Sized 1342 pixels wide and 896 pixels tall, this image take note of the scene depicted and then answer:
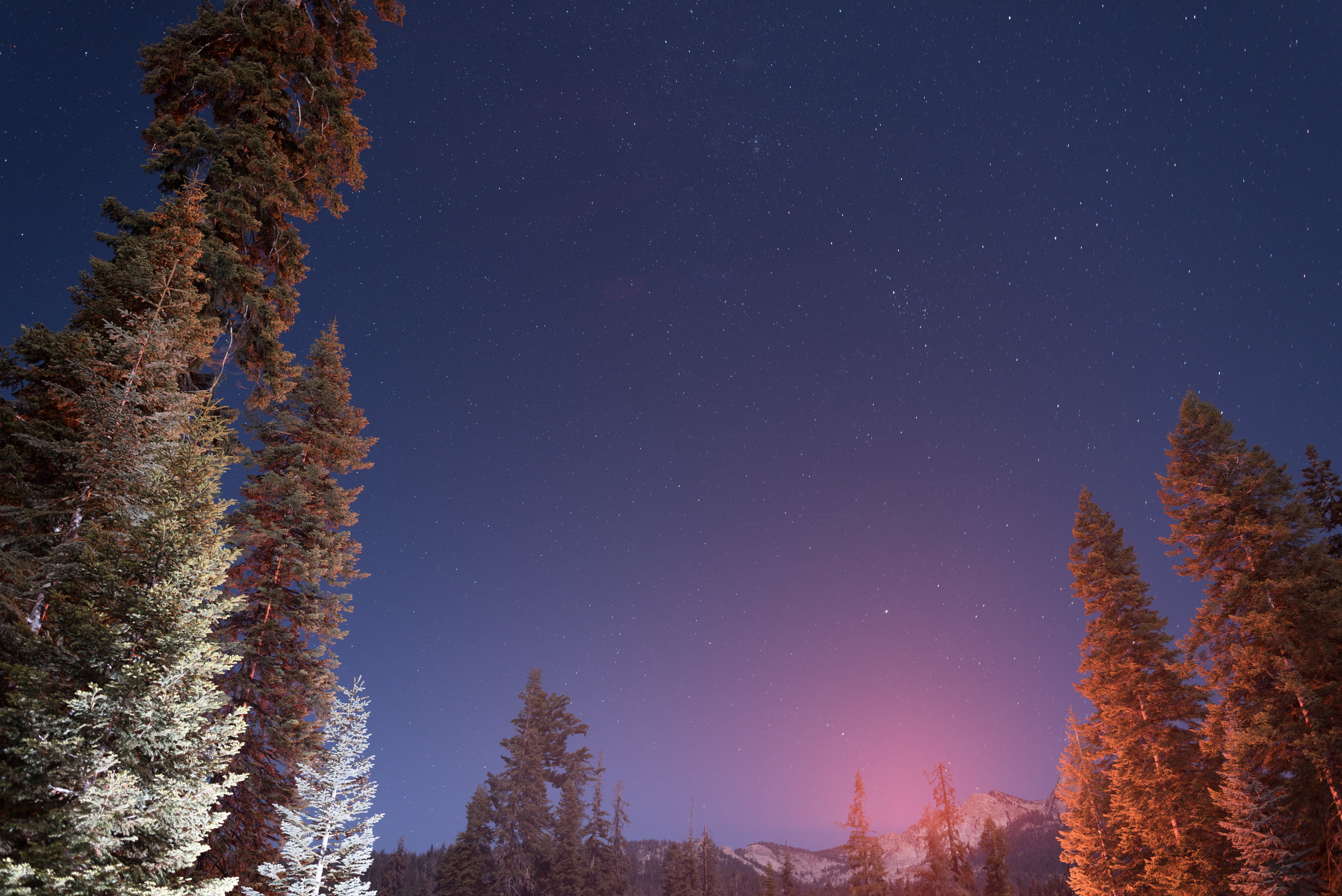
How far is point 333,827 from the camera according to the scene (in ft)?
41.5

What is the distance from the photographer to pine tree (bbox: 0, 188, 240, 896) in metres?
7.19

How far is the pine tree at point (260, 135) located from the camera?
39.6 feet

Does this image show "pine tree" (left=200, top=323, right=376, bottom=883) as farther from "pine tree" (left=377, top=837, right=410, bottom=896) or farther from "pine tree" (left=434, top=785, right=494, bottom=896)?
"pine tree" (left=377, top=837, right=410, bottom=896)

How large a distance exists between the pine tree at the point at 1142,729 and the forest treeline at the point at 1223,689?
5 cm

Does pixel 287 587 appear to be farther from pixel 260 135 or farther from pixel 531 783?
pixel 531 783

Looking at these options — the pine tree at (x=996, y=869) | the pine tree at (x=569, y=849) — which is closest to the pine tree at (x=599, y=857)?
the pine tree at (x=569, y=849)

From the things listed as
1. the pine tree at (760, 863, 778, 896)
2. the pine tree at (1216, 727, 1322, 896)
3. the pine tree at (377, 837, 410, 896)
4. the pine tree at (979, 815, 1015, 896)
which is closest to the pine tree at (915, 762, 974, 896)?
the pine tree at (979, 815, 1015, 896)

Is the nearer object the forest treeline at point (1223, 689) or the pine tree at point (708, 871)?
the forest treeline at point (1223, 689)

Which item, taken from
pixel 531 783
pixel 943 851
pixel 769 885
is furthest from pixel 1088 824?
pixel 769 885

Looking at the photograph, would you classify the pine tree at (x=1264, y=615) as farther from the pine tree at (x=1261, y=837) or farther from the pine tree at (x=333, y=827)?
the pine tree at (x=333, y=827)

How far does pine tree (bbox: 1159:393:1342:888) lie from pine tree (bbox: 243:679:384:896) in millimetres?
23500

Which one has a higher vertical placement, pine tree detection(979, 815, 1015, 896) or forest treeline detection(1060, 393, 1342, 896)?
forest treeline detection(1060, 393, 1342, 896)

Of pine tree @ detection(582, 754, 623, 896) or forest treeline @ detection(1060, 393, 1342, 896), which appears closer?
forest treeline @ detection(1060, 393, 1342, 896)

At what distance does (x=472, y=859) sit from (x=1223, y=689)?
153 ft
